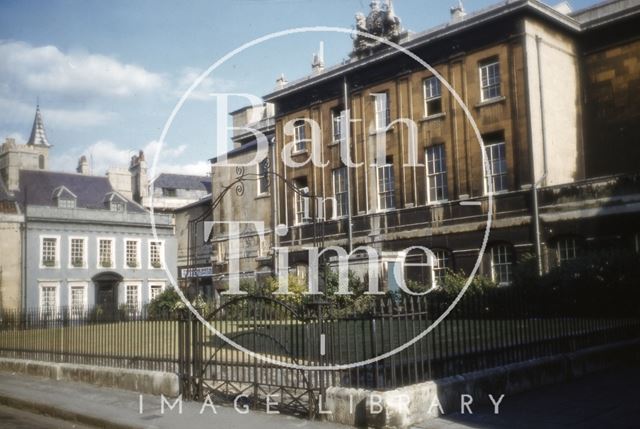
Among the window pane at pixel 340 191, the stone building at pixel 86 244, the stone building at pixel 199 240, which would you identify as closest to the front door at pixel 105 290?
the stone building at pixel 86 244

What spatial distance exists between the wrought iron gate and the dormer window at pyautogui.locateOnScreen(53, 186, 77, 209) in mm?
40356

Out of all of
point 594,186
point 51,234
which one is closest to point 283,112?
point 594,186

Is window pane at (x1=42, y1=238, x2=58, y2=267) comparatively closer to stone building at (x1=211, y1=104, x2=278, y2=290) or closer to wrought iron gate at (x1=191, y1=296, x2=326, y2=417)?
stone building at (x1=211, y1=104, x2=278, y2=290)

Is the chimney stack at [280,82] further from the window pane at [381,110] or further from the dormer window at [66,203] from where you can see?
the dormer window at [66,203]

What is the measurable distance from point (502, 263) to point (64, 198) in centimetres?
3654

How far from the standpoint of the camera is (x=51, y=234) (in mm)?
43781

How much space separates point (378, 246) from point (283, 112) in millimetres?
9488

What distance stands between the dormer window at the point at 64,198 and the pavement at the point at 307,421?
37831 millimetres

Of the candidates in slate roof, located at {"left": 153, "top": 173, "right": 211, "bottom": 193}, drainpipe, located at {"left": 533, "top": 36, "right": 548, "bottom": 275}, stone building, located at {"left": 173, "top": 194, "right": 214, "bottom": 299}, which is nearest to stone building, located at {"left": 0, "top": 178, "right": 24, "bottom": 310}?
stone building, located at {"left": 173, "top": 194, "right": 214, "bottom": 299}

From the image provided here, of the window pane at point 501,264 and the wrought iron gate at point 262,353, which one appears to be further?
the window pane at point 501,264

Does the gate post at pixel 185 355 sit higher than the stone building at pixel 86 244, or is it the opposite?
the stone building at pixel 86 244

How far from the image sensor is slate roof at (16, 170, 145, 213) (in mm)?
46781

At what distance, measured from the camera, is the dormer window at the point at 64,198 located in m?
47.1

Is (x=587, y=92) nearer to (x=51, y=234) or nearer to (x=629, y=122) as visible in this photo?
(x=629, y=122)
